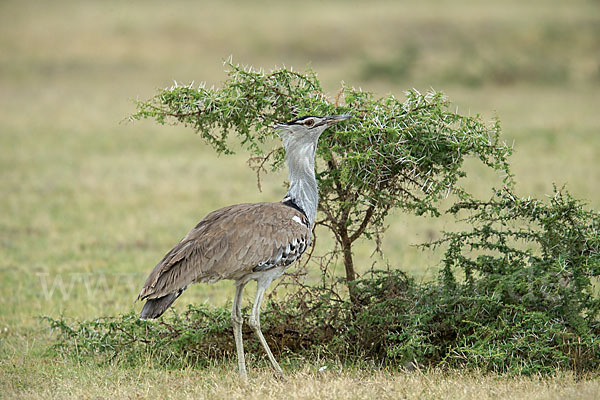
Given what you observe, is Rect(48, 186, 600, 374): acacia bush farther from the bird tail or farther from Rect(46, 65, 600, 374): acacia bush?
the bird tail

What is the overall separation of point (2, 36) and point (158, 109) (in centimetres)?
2304

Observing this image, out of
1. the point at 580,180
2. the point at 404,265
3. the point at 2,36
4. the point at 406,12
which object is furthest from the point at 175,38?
the point at 404,265

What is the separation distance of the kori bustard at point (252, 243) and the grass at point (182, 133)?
1.97 feet

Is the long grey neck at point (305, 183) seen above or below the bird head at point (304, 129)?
below

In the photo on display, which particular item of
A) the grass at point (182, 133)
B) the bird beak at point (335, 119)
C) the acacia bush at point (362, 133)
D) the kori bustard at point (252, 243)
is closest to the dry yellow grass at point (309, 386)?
the grass at point (182, 133)

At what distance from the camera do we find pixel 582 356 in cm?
498

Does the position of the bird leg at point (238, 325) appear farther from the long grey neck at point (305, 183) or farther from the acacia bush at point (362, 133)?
the acacia bush at point (362, 133)

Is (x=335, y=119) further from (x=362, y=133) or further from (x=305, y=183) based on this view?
(x=305, y=183)

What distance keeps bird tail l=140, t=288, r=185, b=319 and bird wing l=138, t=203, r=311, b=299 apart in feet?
0.15

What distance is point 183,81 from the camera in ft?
69.2

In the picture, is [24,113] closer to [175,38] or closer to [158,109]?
[175,38]

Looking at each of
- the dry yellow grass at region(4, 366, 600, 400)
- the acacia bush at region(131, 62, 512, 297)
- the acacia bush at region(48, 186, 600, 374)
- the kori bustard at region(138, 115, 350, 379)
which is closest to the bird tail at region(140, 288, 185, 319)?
the kori bustard at region(138, 115, 350, 379)

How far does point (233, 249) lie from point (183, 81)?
16.7 meters

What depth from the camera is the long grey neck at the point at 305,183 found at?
5312 millimetres
